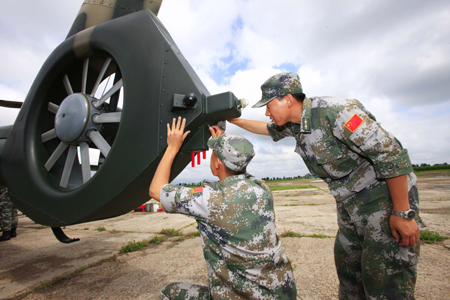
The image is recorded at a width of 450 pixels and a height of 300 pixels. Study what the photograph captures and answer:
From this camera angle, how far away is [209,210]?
138 cm

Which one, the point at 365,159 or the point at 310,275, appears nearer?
the point at 365,159

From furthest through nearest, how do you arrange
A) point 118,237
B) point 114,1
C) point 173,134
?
point 118,237 < point 114,1 < point 173,134

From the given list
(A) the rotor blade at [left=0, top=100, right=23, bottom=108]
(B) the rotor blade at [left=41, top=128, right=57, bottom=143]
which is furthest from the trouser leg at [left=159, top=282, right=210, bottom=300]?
(A) the rotor blade at [left=0, top=100, right=23, bottom=108]

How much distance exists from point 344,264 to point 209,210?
1145mm

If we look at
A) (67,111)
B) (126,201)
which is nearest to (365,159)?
(126,201)

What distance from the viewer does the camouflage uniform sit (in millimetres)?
1373

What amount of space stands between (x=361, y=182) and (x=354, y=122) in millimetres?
427

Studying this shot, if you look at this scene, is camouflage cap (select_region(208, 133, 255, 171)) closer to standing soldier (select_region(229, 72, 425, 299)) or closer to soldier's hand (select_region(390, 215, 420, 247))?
standing soldier (select_region(229, 72, 425, 299))

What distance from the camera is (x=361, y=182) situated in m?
1.59

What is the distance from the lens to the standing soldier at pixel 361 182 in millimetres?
1360

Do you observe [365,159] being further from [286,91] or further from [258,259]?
[258,259]

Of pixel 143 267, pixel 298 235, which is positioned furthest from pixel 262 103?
pixel 298 235

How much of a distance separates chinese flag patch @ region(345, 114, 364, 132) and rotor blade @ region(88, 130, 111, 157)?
5.79 feet

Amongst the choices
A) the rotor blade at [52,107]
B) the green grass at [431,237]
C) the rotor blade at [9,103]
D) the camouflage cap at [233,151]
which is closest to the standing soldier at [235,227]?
the camouflage cap at [233,151]
